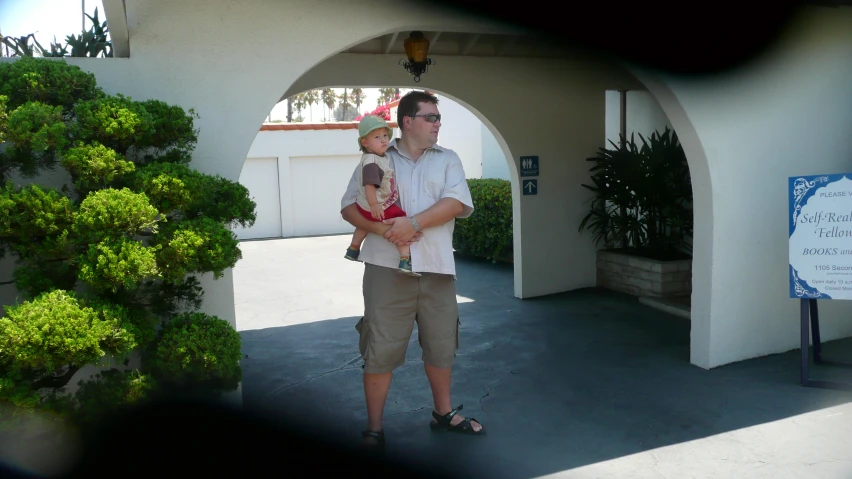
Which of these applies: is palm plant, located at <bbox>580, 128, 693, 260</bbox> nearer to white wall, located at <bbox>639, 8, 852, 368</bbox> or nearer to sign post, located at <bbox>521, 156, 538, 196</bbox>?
sign post, located at <bbox>521, 156, 538, 196</bbox>

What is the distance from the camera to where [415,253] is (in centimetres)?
346

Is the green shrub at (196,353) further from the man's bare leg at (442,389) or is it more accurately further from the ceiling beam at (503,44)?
the ceiling beam at (503,44)

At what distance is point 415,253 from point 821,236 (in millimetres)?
2839

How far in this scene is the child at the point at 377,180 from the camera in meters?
3.32

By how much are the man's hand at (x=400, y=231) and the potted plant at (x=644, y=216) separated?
4404 millimetres

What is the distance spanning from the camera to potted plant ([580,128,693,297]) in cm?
708

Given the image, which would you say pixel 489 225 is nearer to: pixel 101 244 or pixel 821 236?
pixel 821 236

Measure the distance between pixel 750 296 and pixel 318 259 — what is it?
8295 millimetres

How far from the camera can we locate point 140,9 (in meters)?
3.56

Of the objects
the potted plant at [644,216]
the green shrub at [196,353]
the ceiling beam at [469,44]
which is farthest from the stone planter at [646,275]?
the green shrub at [196,353]

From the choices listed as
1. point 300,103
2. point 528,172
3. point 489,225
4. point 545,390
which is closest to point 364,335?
point 545,390

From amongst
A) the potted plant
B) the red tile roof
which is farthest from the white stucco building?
the red tile roof

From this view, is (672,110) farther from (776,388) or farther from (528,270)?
(528,270)

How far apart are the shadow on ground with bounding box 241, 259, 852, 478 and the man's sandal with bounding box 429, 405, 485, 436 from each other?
7 centimetres
